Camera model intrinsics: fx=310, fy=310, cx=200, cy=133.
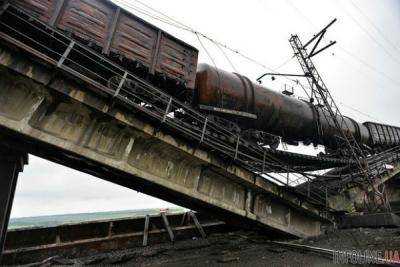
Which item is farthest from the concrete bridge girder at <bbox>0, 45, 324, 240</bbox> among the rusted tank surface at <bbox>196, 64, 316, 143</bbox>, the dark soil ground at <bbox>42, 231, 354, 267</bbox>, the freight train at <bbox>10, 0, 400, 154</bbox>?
the rusted tank surface at <bbox>196, 64, 316, 143</bbox>

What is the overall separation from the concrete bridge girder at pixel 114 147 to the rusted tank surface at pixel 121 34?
8.02ft

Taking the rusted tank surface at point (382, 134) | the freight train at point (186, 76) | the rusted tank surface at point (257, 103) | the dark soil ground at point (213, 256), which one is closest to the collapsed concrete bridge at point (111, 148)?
the dark soil ground at point (213, 256)

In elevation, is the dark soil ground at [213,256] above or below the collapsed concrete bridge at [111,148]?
below

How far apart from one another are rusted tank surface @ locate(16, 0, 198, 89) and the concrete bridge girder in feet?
8.02

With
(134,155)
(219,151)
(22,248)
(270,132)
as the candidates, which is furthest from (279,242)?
(22,248)

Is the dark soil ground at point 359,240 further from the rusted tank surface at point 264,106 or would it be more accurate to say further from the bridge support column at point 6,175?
the bridge support column at point 6,175

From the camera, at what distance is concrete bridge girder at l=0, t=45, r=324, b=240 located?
580 cm

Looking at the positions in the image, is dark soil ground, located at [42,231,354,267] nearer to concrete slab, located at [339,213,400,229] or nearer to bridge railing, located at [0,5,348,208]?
bridge railing, located at [0,5,348,208]

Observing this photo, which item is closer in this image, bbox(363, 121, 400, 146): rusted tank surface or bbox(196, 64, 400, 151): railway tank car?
bbox(196, 64, 400, 151): railway tank car

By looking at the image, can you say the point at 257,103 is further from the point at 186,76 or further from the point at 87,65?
the point at 87,65

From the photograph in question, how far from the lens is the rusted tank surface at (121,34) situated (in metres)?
7.78

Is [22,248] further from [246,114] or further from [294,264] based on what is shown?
[246,114]

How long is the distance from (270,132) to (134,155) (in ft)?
28.1

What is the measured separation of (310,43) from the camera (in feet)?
63.1
